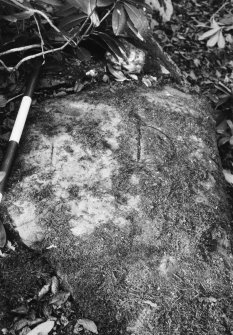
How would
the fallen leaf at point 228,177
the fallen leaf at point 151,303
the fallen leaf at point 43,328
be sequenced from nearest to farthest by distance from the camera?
1. the fallen leaf at point 43,328
2. the fallen leaf at point 151,303
3. the fallen leaf at point 228,177

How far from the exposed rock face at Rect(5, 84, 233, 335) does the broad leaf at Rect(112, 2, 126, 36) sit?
541 millimetres

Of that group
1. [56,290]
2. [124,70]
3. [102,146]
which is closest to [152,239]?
[56,290]

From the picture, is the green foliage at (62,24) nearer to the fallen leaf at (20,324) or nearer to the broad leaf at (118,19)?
the broad leaf at (118,19)

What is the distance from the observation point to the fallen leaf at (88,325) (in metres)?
1.49

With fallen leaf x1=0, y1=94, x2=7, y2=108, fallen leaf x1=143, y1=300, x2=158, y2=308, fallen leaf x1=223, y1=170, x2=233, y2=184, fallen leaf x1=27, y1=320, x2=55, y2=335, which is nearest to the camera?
fallen leaf x1=27, y1=320, x2=55, y2=335

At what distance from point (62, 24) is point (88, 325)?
192cm

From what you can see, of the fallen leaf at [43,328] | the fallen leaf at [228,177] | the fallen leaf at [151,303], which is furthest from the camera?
the fallen leaf at [228,177]

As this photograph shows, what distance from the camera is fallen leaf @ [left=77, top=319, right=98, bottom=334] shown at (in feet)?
4.90

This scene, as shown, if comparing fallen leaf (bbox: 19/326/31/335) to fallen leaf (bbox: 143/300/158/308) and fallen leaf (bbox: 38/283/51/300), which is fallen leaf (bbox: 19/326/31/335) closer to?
fallen leaf (bbox: 38/283/51/300)

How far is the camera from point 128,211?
1.88 metres

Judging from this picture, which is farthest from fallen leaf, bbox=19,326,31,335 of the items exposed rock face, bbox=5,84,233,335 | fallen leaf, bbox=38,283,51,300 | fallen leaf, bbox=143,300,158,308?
fallen leaf, bbox=143,300,158,308

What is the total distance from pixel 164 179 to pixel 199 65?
2.33m

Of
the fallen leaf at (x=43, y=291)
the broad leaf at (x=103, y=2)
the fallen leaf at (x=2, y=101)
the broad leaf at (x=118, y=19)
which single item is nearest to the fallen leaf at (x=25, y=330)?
the fallen leaf at (x=43, y=291)

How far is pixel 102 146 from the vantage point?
2182 mm
